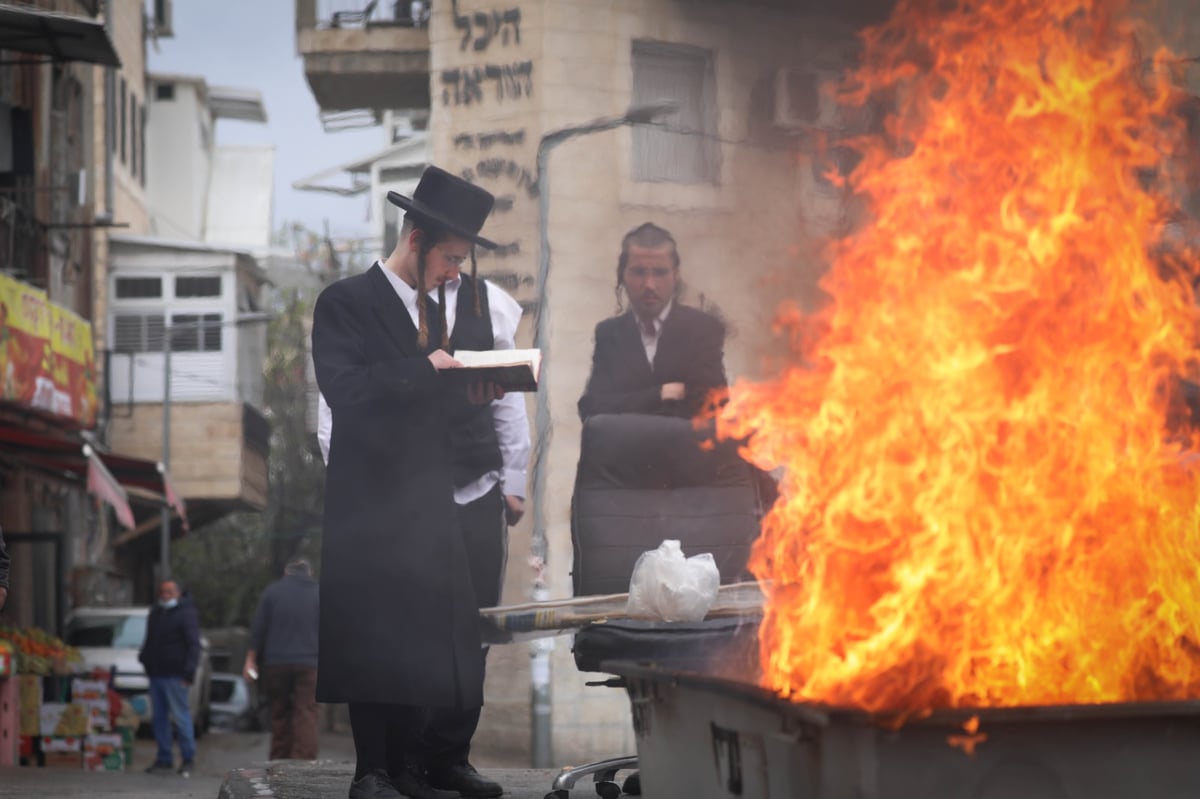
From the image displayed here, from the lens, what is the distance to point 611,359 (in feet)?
29.3

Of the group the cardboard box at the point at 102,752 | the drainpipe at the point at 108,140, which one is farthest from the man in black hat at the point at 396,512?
the drainpipe at the point at 108,140

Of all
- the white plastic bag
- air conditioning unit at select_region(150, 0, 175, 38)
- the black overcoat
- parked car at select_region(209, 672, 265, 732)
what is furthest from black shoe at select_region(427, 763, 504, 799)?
air conditioning unit at select_region(150, 0, 175, 38)

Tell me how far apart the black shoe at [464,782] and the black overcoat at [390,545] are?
601mm

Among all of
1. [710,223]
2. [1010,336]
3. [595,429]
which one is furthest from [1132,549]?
[710,223]

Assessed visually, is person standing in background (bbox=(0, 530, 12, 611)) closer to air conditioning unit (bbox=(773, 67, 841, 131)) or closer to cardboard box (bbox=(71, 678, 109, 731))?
cardboard box (bbox=(71, 678, 109, 731))

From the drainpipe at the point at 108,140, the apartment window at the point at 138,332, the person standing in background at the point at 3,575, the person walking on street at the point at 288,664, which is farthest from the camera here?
the apartment window at the point at 138,332

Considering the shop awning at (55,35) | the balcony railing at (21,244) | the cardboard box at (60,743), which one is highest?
the shop awning at (55,35)

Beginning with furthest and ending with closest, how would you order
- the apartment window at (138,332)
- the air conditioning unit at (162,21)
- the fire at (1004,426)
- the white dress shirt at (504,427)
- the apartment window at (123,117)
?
the air conditioning unit at (162,21) < the apartment window at (123,117) < the apartment window at (138,332) < the white dress shirt at (504,427) < the fire at (1004,426)

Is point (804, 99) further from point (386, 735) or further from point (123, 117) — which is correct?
point (123, 117)

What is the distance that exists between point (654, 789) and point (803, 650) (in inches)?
35.2

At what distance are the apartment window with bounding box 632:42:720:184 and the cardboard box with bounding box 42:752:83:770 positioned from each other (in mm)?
7880

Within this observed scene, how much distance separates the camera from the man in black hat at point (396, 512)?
19.8ft

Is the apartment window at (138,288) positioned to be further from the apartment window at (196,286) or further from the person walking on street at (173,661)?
the person walking on street at (173,661)

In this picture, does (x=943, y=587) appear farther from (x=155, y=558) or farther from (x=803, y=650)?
(x=155, y=558)
